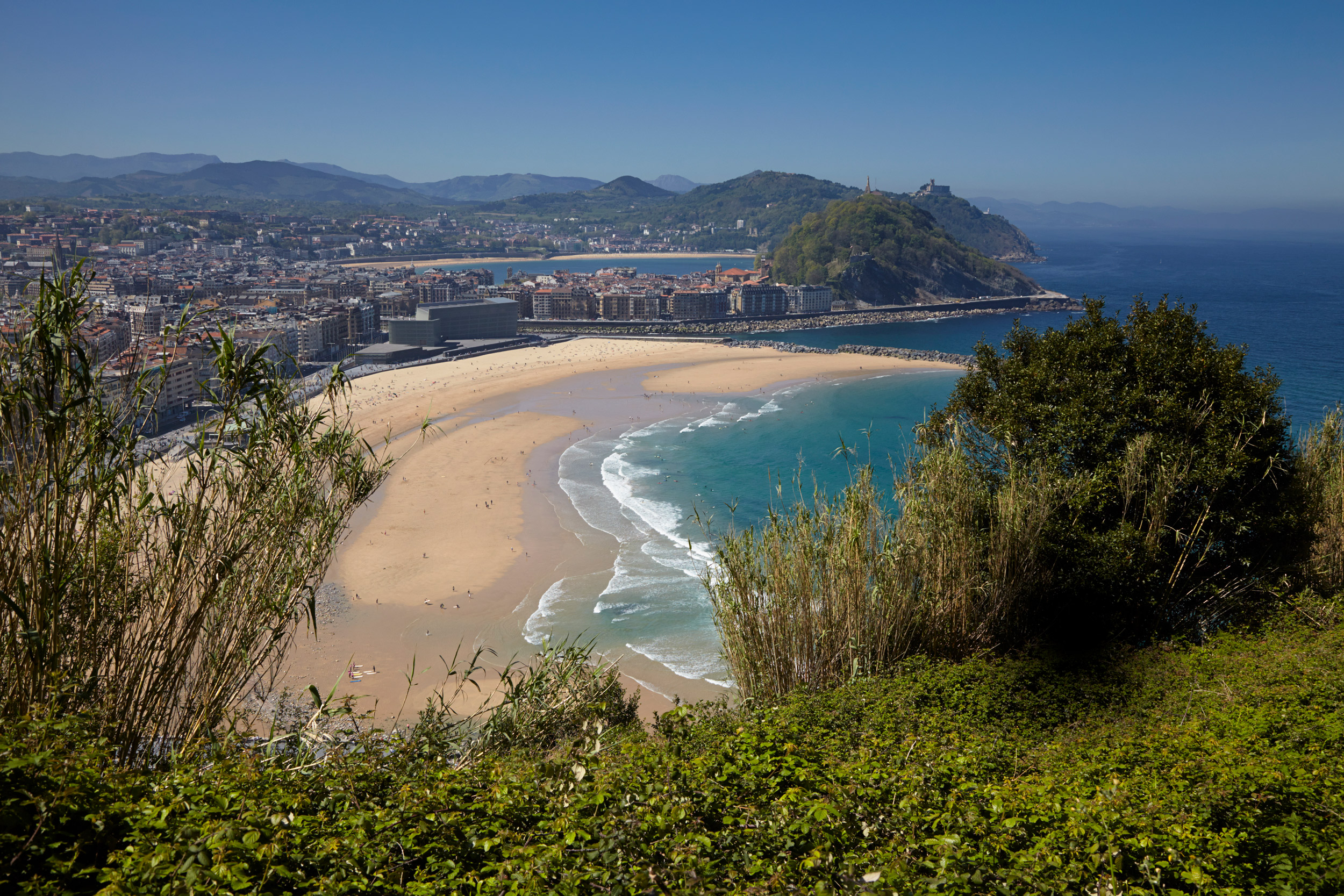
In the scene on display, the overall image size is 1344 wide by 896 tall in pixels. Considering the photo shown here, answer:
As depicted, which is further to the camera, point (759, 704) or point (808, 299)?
point (808, 299)

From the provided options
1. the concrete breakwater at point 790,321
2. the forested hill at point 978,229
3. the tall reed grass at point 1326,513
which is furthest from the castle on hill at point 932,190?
the tall reed grass at point 1326,513

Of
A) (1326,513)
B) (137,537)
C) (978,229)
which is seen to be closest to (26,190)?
(978,229)

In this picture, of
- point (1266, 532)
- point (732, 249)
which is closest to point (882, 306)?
point (1266, 532)

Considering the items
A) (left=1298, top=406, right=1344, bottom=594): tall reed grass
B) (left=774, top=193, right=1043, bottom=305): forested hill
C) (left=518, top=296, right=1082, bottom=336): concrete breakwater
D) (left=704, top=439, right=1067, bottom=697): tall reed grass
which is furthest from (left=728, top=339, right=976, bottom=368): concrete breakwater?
(left=704, top=439, right=1067, bottom=697): tall reed grass

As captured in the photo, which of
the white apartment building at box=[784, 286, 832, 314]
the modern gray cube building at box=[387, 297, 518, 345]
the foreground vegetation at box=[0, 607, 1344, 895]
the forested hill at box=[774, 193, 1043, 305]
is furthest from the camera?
the forested hill at box=[774, 193, 1043, 305]

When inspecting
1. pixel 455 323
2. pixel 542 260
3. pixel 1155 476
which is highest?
pixel 542 260

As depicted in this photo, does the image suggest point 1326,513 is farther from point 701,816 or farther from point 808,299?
point 808,299

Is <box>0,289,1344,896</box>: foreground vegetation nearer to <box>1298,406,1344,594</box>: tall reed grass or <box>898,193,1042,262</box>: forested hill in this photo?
<box>1298,406,1344,594</box>: tall reed grass
